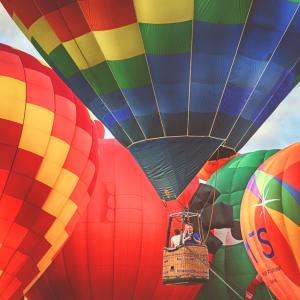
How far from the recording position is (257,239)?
9094 mm

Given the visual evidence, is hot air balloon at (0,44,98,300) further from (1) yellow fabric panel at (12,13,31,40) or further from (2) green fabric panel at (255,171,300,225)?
(2) green fabric panel at (255,171,300,225)

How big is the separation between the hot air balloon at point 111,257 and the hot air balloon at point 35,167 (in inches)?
31.3

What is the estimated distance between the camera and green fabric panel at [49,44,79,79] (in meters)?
7.20

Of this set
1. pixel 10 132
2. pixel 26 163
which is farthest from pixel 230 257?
pixel 10 132

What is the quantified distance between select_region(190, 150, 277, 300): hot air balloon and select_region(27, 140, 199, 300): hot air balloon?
106 centimetres

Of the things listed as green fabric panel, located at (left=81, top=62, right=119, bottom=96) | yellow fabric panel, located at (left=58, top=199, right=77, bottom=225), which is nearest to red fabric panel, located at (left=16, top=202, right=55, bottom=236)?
yellow fabric panel, located at (left=58, top=199, right=77, bottom=225)

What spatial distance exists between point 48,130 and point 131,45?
225cm

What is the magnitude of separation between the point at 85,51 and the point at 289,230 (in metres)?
3.53

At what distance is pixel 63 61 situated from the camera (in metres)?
A: 7.27

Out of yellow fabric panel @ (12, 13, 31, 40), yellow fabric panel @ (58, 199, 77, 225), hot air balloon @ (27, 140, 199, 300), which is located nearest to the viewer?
yellow fabric panel @ (12, 13, 31, 40)

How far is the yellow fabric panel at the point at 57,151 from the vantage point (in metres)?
8.49

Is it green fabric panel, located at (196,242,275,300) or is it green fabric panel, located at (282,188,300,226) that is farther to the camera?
green fabric panel, located at (196,242,275,300)

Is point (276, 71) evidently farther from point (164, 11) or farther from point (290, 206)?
point (290, 206)

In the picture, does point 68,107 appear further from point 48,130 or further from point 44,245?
point 44,245
